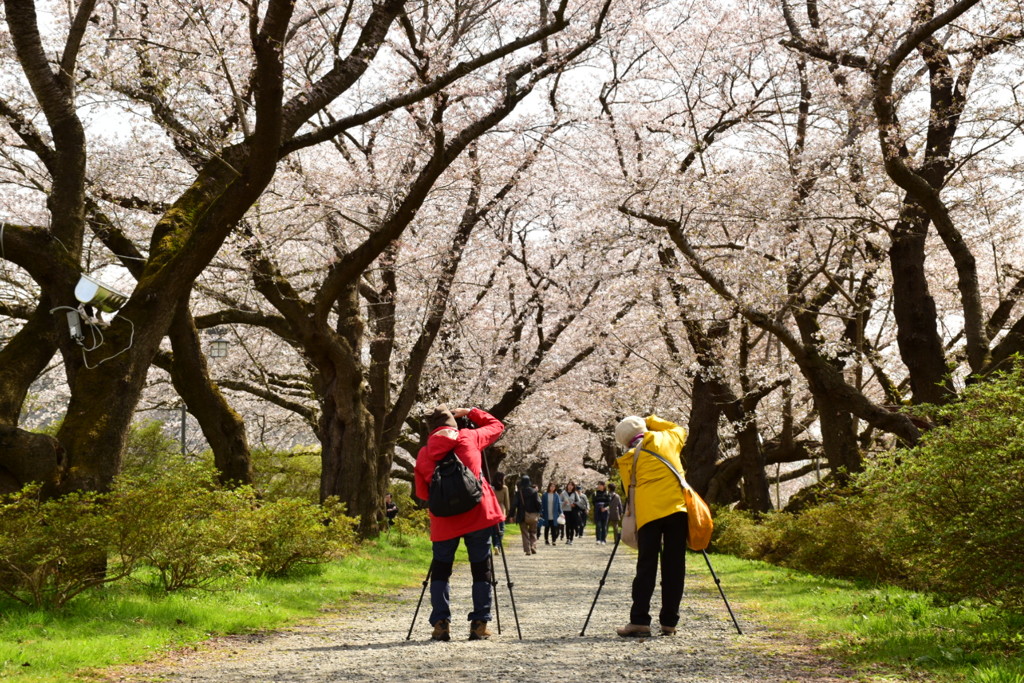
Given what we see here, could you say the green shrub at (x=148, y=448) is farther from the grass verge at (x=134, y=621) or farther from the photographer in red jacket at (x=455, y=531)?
the photographer in red jacket at (x=455, y=531)

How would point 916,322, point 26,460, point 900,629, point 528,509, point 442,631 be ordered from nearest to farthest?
point 900,629 → point 442,631 → point 26,460 → point 916,322 → point 528,509

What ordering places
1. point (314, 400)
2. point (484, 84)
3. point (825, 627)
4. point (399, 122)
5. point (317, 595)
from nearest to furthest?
point (825, 627) → point (317, 595) → point (484, 84) → point (399, 122) → point (314, 400)

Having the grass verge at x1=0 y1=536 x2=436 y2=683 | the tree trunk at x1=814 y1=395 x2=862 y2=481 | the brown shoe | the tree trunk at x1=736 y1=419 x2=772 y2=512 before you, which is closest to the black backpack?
the brown shoe

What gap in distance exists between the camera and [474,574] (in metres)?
7.53

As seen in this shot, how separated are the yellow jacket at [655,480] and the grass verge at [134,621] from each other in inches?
137

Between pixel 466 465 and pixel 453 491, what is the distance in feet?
0.91

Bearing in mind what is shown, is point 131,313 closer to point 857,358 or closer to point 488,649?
point 488,649

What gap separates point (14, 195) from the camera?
18.5 m

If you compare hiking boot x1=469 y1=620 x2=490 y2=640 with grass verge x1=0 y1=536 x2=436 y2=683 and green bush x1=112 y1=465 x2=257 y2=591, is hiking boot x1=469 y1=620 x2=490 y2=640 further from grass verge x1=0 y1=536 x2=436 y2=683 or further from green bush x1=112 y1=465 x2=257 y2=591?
green bush x1=112 y1=465 x2=257 y2=591

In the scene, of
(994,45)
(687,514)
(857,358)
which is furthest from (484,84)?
(687,514)

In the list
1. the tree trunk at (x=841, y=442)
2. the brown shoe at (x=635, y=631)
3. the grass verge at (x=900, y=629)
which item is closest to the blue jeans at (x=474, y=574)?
the brown shoe at (x=635, y=631)

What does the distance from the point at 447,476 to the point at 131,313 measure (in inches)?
145

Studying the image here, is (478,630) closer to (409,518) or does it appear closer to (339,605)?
(339,605)

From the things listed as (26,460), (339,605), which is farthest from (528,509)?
(26,460)
